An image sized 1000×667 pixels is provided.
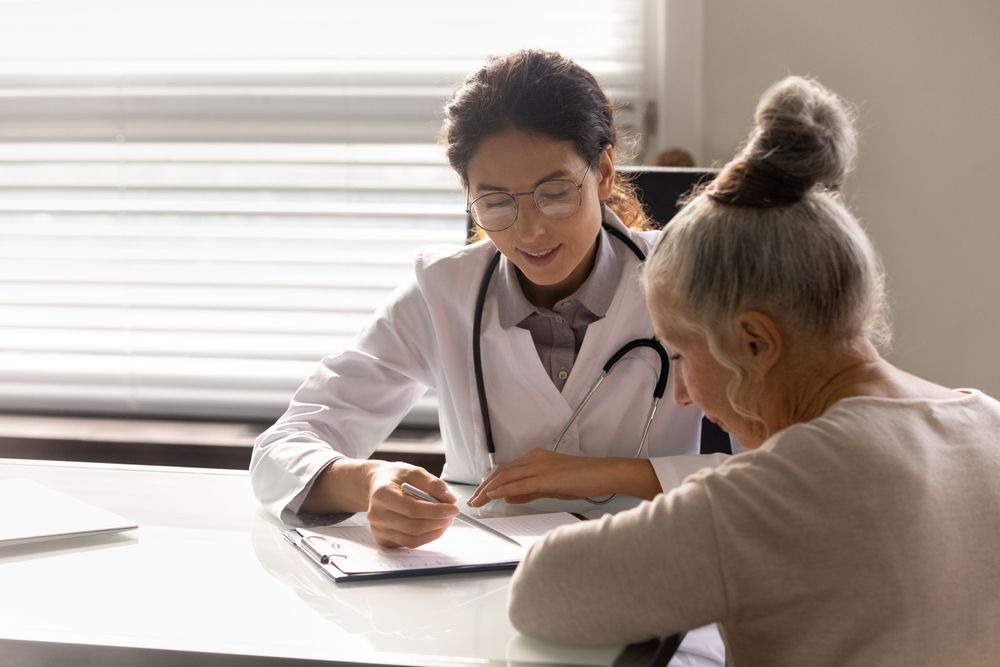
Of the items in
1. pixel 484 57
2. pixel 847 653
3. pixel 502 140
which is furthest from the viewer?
pixel 484 57

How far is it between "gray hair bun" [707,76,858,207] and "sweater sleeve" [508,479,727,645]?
0.90ft

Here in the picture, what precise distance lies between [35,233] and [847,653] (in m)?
2.52

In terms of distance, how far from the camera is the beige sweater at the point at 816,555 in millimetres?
851

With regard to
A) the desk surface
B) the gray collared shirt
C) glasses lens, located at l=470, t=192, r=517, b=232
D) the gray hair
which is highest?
the gray hair

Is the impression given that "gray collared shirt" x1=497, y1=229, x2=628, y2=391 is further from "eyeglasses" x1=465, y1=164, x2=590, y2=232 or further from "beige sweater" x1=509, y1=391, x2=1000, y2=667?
"beige sweater" x1=509, y1=391, x2=1000, y2=667

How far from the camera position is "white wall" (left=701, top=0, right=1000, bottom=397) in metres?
2.34

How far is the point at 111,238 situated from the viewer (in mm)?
2756

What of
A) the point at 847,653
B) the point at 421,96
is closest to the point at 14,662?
the point at 847,653

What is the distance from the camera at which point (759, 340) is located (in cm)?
95

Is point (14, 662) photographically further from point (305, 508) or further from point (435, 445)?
point (435, 445)

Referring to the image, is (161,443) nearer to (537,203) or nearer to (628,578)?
(537,203)

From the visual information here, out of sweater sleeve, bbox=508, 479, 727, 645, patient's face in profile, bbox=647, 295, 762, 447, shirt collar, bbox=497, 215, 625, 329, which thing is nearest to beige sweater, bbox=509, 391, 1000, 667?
sweater sleeve, bbox=508, 479, 727, 645

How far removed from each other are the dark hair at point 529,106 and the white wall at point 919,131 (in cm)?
93

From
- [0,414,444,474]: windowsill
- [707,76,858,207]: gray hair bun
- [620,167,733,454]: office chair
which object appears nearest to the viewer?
[707,76,858,207]: gray hair bun
